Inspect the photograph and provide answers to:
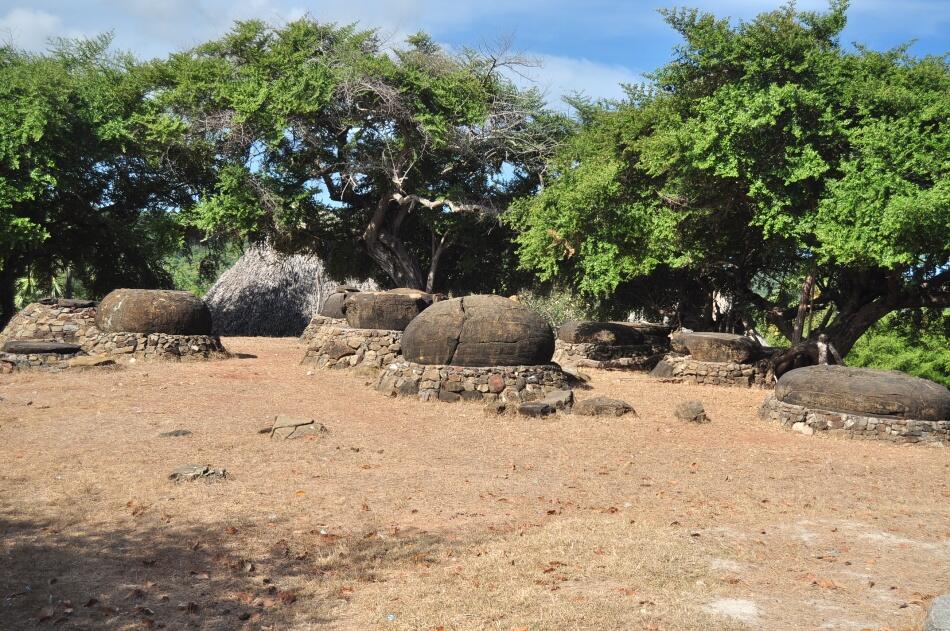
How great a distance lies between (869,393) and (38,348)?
49.7 feet

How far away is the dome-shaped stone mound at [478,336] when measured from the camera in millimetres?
13906

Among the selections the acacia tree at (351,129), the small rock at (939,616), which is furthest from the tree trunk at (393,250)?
the small rock at (939,616)

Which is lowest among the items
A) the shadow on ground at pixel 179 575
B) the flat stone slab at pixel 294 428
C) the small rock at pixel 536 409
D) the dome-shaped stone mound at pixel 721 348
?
the shadow on ground at pixel 179 575

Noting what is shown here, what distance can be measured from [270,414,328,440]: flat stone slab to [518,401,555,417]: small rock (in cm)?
324

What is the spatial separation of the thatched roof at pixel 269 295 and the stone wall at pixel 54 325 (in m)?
12.4

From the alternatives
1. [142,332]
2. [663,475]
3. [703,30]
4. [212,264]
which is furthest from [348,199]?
[663,475]

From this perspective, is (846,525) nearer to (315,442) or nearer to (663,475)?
(663,475)

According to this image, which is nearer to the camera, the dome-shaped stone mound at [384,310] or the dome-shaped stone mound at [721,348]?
the dome-shaped stone mound at [384,310]

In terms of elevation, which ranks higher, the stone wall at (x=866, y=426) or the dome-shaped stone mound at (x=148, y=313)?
the dome-shaped stone mound at (x=148, y=313)

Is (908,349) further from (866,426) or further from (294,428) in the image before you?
(294,428)

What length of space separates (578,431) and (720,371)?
834 cm

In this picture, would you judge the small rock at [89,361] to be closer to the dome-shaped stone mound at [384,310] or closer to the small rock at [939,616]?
the dome-shaped stone mound at [384,310]

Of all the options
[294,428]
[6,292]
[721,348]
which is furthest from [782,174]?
[6,292]

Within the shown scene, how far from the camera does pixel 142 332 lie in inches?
697
